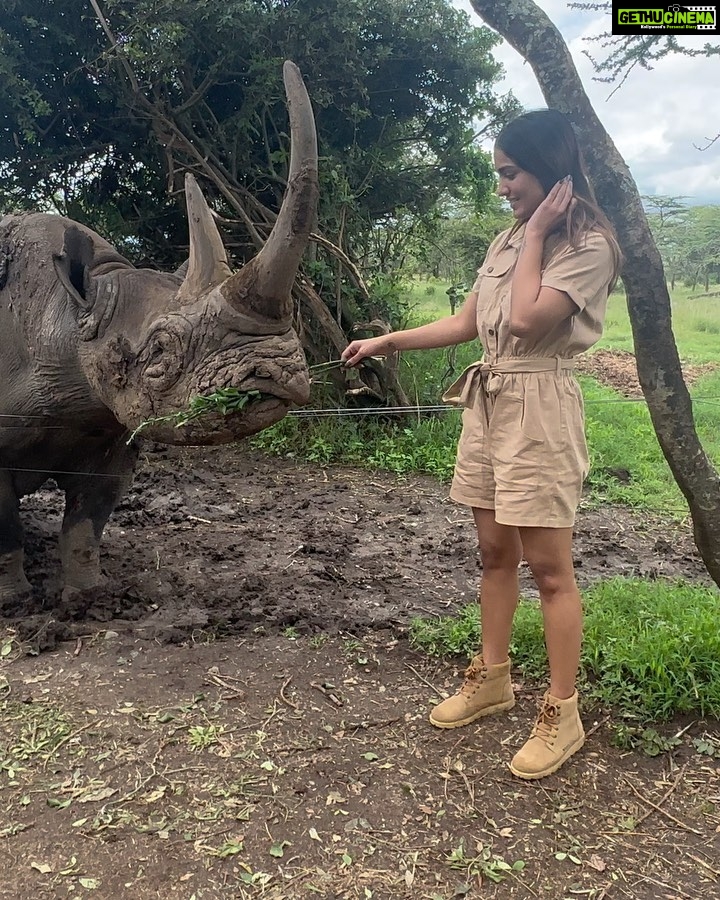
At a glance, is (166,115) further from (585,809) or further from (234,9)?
(585,809)

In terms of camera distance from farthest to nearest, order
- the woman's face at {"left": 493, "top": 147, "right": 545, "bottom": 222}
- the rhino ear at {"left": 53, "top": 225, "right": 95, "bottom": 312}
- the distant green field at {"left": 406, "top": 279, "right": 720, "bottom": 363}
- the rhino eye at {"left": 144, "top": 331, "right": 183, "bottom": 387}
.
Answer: the distant green field at {"left": 406, "top": 279, "right": 720, "bottom": 363}, the rhino ear at {"left": 53, "top": 225, "right": 95, "bottom": 312}, the rhino eye at {"left": 144, "top": 331, "right": 183, "bottom": 387}, the woman's face at {"left": 493, "top": 147, "right": 545, "bottom": 222}

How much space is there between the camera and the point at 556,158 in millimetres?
2383

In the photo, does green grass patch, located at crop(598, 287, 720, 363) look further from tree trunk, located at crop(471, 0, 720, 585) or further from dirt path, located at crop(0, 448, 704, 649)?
tree trunk, located at crop(471, 0, 720, 585)

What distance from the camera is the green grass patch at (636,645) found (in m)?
2.99

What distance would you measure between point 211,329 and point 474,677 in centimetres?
164

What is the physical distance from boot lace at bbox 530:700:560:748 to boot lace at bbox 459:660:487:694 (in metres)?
0.30

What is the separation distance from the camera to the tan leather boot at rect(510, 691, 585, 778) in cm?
268

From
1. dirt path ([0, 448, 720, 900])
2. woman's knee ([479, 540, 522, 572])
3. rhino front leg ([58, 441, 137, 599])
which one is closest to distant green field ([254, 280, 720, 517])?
dirt path ([0, 448, 720, 900])

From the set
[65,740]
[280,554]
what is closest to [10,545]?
[65,740]

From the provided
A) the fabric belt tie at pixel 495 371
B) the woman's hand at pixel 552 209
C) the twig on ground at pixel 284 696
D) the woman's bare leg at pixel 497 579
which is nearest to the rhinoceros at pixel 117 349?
the fabric belt tie at pixel 495 371

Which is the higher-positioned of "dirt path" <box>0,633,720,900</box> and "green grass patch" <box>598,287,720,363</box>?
"green grass patch" <box>598,287,720,363</box>

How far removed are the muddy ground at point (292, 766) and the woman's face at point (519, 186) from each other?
74.2 inches

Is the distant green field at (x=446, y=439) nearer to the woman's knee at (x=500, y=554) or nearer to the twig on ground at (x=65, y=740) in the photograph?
the woman's knee at (x=500, y=554)

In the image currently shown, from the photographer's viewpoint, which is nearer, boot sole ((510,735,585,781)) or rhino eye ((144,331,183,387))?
boot sole ((510,735,585,781))
